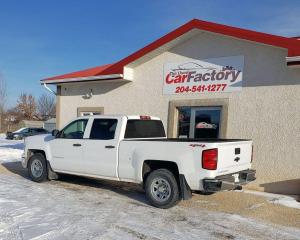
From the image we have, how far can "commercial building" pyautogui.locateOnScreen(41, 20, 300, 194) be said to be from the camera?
9.55 m

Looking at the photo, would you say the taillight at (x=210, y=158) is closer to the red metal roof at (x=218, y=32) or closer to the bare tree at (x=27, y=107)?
the red metal roof at (x=218, y=32)

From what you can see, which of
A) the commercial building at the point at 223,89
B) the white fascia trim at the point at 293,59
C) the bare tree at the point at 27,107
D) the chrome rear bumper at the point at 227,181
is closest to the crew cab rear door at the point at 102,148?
the chrome rear bumper at the point at 227,181

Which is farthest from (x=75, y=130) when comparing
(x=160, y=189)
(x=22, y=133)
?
(x=22, y=133)

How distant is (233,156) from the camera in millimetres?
7352

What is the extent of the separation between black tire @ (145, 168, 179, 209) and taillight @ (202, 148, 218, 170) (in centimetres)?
82

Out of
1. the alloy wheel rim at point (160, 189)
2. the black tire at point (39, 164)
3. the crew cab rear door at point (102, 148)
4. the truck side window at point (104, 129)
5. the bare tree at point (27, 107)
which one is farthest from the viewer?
the bare tree at point (27, 107)

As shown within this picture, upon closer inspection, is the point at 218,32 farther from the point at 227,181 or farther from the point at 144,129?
the point at 227,181

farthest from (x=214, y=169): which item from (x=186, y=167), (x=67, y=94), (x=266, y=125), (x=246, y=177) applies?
(x=67, y=94)

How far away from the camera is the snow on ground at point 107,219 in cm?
575

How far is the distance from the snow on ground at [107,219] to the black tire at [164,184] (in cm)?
16

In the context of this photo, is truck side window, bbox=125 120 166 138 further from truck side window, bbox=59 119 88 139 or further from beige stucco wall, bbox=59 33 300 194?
beige stucco wall, bbox=59 33 300 194

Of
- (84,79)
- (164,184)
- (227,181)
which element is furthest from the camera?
(84,79)

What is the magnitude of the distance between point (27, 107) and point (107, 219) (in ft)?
245

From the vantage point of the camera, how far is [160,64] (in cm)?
1206
